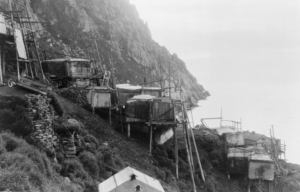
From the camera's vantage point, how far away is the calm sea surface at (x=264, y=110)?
54031 mm

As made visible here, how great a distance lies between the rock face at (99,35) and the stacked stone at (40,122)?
1414 inches

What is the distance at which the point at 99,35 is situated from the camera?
75.4 metres

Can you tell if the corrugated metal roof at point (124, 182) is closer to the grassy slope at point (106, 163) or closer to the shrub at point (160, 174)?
the grassy slope at point (106, 163)

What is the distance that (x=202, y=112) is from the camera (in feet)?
252

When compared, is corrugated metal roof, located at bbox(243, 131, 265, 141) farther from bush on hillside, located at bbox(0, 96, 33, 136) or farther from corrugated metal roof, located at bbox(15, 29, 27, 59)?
bush on hillside, located at bbox(0, 96, 33, 136)

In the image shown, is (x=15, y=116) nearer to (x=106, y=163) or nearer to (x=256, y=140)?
(x=106, y=163)

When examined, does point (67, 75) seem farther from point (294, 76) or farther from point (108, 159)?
point (294, 76)

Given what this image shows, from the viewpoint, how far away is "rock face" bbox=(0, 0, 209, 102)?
195 ft

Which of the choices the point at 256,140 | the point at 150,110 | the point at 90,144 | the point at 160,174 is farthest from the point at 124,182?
the point at 256,140

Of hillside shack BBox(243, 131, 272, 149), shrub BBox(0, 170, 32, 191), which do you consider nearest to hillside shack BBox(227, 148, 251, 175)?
hillside shack BBox(243, 131, 272, 149)

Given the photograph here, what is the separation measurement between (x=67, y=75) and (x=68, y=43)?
111 feet

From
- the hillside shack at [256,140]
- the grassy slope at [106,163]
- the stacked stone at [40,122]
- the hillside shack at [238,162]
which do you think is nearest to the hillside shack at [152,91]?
the grassy slope at [106,163]

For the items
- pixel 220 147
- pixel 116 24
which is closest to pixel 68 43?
pixel 116 24

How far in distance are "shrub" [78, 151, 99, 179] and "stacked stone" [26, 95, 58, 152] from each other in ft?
6.42
